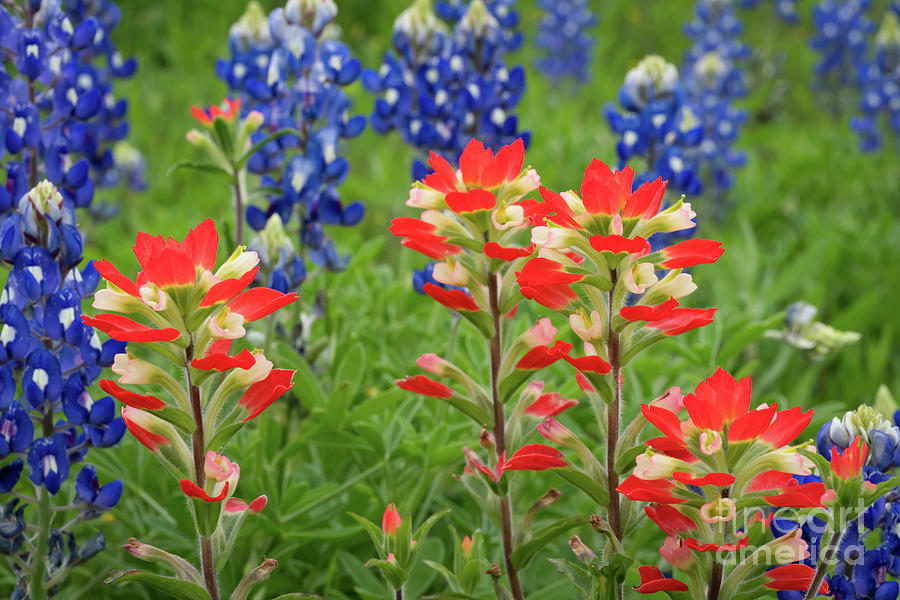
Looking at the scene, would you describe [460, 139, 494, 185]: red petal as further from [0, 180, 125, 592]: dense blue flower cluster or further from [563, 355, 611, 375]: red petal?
[0, 180, 125, 592]: dense blue flower cluster

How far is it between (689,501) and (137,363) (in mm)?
717

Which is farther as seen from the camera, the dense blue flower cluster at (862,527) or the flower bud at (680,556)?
the dense blue flower cluster at (862,527)

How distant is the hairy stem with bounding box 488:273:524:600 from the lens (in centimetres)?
131

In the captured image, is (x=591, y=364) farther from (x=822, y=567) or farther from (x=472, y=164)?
(x=822, y=567)

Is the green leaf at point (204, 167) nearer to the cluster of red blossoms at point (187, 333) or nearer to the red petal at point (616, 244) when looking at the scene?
the cluster of red blossoms at point (187, 333)

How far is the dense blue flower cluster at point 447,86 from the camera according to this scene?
2521 millimetres

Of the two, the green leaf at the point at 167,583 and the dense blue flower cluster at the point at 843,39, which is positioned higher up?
the dense blue flower cluster at the point at 843,39

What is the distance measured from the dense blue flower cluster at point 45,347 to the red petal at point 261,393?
459 millimetres

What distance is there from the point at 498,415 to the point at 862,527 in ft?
1.88

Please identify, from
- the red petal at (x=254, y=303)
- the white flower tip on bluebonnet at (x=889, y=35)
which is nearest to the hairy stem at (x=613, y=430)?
the red petal at (x=254, y=303)

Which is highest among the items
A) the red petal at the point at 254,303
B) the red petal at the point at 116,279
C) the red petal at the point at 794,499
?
the red petal at the point at 116,279

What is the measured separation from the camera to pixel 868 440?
4.46ft

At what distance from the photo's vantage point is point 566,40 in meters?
5.85

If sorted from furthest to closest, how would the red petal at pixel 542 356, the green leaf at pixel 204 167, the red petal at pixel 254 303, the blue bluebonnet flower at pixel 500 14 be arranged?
the blue bluebonnet flower at pixel 500 14 < the green leaf at pixel 204 167 < the red petal at pixel 542 356 < the red petal at pixel 254 303
